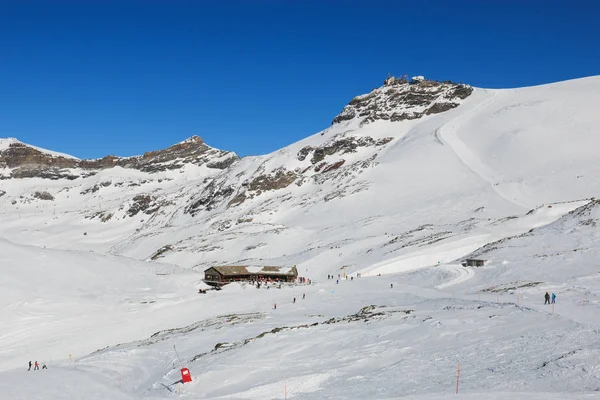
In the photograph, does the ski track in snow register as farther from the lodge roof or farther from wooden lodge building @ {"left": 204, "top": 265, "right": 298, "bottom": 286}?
wooden lodge building @ {"left": 204, "top": 265, "right": 298, "bottom": 286}

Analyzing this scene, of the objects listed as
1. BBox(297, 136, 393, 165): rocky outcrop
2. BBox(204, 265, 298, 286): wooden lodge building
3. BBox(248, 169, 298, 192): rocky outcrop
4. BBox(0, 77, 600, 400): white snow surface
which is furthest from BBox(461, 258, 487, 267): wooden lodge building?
BBox(297, 136, 393, 165): rocky outcrop

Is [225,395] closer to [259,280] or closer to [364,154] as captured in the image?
[259,280]

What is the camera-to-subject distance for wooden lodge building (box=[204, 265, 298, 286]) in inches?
2867

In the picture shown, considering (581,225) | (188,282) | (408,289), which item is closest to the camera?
(408,289)

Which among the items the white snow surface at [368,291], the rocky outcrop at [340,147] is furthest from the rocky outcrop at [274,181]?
the rocky outcrop at [340,147]

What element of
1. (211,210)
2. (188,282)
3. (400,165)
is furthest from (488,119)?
(188,282)

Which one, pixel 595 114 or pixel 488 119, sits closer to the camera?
pixel 595 114

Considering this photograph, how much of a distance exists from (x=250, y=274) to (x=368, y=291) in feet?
85.1

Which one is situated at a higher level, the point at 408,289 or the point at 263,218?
the point at 263,218

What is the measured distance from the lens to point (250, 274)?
245 feet

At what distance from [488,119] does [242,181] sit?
8475 cm

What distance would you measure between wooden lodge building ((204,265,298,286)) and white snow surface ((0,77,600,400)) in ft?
6.95

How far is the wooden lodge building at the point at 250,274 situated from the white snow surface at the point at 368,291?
6.95ft

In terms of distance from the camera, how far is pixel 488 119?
548ft
